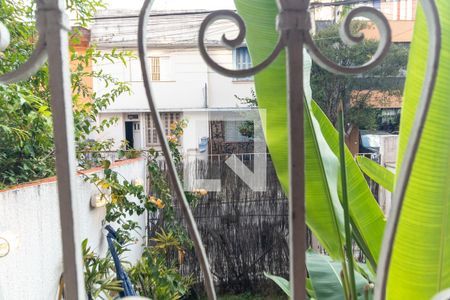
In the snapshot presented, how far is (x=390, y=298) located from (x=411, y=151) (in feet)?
1.08

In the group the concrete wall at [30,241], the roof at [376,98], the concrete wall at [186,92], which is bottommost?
the concrete wall at [30,241]

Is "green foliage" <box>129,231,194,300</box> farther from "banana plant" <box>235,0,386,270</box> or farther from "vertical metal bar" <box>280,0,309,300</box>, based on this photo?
"vertical metal bar" <box>280,0,309,300</box>

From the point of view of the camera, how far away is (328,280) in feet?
2.65

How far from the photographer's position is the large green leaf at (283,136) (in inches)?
25.5

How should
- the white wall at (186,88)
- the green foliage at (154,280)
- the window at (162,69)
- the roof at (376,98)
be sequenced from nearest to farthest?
the green foliage at (154,280)
the roof at (376,98)
the white wall at (186,88)
the window at (162,69)

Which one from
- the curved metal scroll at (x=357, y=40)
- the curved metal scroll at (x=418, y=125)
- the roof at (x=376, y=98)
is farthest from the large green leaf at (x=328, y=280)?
the roof at (x=376, y=98)

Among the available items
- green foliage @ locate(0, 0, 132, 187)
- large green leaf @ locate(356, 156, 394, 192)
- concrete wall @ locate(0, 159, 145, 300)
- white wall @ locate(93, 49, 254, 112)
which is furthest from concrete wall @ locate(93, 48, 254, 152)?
large green leaf @ locate(356, 156, 394, 192)

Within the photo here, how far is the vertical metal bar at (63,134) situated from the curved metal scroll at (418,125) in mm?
311

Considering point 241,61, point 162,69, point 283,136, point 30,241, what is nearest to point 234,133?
point 241,61

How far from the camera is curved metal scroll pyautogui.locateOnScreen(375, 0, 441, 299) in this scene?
1.13ft

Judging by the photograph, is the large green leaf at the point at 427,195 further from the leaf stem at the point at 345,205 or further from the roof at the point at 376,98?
the roof at the point at 376,98

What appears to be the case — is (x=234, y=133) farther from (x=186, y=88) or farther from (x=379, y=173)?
(x=379, y=173)

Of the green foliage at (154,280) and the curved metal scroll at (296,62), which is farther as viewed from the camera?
the green foliage at (154,280)

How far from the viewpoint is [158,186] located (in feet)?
8.20
